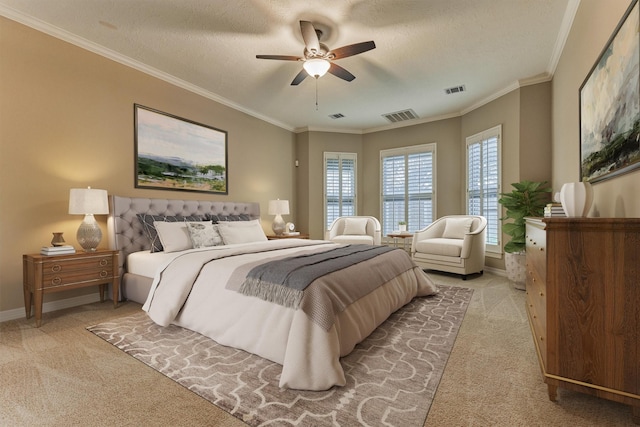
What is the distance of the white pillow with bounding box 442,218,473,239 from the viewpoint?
16.4 ft

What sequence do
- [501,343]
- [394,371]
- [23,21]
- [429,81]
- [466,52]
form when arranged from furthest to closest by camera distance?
[429,81] → [466,52] → [23,21] → [501,343] → [394,371]

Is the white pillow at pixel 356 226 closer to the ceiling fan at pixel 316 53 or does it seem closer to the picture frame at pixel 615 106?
the ceiling fan at pixel 316 53

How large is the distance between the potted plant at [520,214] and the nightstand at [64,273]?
4.91 m

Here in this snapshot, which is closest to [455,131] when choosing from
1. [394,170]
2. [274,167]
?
[394,170]

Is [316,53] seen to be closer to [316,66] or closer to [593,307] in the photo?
[316,66]

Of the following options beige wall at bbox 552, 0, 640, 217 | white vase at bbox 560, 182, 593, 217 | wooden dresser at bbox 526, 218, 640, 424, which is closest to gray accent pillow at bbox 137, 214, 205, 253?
wooden dresser at bbox 526, 218, 640, 424

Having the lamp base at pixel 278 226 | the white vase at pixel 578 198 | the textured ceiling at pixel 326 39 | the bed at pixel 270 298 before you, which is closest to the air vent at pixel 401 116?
the textured ceiling at pixel 326 39

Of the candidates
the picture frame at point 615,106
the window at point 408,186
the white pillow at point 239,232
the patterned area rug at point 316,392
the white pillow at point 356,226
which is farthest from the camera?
the window at point 408,186

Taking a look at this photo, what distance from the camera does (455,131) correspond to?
19.1ft

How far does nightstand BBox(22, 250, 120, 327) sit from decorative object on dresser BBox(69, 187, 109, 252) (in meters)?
0.14

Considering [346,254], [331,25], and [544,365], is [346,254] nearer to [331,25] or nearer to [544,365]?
[544,365]

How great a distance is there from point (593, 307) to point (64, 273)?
4147 mm

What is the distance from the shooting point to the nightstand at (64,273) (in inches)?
106

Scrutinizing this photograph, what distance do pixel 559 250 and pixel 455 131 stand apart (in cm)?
489
